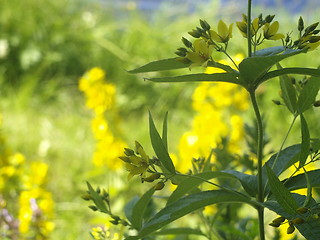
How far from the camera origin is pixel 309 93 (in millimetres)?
535

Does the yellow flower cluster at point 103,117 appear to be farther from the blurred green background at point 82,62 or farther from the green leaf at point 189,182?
the green leaf at point 189,182

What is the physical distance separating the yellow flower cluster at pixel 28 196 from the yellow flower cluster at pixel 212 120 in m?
0.40

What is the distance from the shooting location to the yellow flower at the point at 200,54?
1.55 ft

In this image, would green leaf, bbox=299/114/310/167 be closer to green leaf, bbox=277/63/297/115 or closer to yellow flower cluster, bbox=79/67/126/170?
green leaf, bbox=277/63/297/115

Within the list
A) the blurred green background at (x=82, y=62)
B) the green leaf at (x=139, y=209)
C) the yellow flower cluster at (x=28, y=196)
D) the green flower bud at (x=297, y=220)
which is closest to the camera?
the green flower bud at (x=297, y=220)

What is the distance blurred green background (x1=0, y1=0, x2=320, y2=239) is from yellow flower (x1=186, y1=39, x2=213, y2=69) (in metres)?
2.10

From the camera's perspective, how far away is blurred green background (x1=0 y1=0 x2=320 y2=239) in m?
2.88

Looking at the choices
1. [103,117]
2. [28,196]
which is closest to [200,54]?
[28,196]

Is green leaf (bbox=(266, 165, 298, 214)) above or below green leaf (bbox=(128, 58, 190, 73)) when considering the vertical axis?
Result: below

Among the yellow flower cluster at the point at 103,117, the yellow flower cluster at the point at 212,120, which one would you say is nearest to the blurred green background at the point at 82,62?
the yellow flower cluster at the point at 103,117

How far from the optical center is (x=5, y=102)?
338 centimetres

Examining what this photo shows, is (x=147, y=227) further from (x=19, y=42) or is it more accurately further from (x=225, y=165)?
(x=19, y=42)

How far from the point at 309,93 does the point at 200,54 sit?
129 millimetres

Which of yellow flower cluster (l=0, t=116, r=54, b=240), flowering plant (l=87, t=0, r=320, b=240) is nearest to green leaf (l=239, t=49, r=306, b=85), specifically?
flowering plant (l=87, t=0, r=320, b=240)
